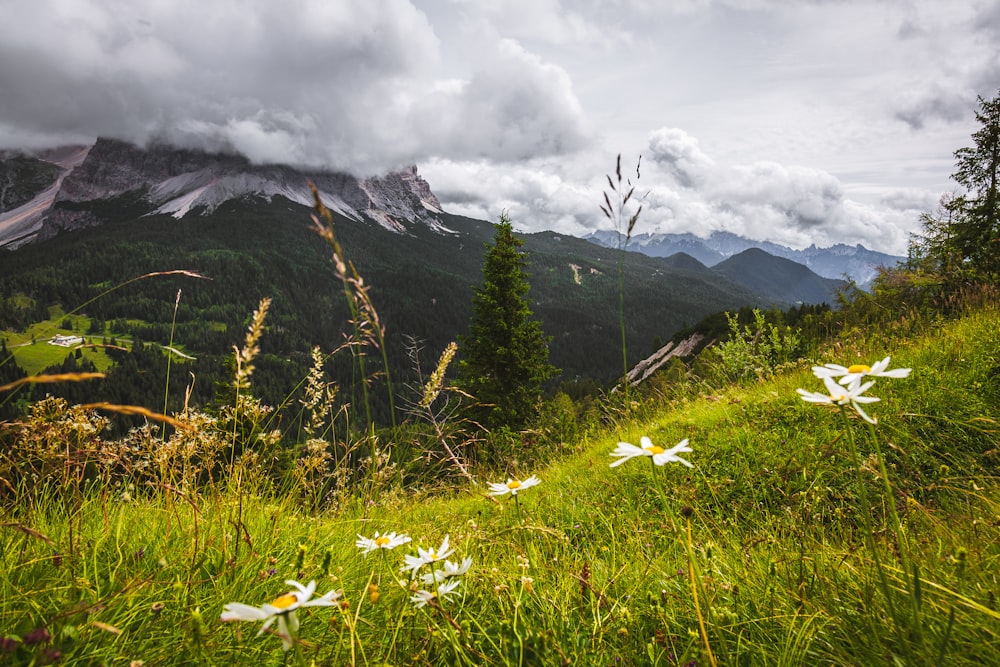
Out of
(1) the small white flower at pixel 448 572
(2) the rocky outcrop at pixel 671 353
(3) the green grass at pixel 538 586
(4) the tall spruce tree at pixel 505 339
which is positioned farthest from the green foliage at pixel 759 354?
(2) the rocky outcrop at pixel 671 353

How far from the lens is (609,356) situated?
7667 inches

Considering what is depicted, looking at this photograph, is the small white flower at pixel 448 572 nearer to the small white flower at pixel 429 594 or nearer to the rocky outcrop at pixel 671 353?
the small white flower at pixel 429 594

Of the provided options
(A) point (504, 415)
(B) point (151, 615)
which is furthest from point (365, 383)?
(A) point (504, 415)

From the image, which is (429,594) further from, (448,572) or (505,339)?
(505,339)

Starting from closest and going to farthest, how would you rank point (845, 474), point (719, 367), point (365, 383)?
point (365, 383) → point (845, 474) → point (719, 367)

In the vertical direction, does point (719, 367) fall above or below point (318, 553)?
below

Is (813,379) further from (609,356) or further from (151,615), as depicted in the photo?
(609,356)

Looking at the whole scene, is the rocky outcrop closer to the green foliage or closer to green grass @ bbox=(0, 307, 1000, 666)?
the green foliage

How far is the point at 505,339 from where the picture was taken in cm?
1969

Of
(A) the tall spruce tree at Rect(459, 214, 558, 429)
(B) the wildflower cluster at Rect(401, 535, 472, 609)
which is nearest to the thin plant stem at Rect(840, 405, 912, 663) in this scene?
(B) the wildflower cluster at Rect(401, 535, 472, 609)

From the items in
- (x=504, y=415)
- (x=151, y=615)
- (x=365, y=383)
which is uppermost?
(x=365, y=383)

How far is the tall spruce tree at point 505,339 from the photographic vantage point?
19.2 metres

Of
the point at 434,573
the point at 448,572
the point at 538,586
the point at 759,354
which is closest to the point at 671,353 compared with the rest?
the point at 759,354

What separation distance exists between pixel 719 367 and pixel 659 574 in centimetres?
675
